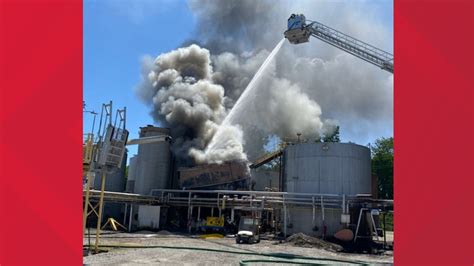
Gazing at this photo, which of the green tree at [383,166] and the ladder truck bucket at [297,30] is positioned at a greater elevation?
the ladder truck bucket at [297,30]

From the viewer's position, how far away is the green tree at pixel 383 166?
205 feet

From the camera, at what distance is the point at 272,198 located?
32406 millimetres

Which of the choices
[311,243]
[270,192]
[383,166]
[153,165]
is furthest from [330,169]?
[383,166]

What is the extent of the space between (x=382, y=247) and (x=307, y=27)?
20.3m

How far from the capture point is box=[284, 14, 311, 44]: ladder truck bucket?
36.4 meters

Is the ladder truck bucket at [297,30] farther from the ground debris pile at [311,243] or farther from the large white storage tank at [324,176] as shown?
the ground debris pile at [311,243]

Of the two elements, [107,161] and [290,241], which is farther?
[290,241]

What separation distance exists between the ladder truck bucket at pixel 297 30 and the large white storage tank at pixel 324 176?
10.2m

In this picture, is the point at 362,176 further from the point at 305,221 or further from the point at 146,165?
the point at 146,165

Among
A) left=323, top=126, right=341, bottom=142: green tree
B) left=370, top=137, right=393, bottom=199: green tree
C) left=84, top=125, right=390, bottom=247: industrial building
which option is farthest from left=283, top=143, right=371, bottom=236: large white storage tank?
left=323, top=126, right=341, bottom=142: green tree

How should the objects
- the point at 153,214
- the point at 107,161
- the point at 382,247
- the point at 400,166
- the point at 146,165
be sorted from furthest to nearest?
the point at 146,165
the point at 153,214
the point at 382,247
the point at 107,161
the point at 400,166

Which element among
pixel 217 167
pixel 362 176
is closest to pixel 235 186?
pixel 217 167

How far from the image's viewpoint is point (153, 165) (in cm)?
4203

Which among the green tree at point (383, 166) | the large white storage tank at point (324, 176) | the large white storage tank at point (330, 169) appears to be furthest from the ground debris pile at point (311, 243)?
the green tree at point (383, 166)
